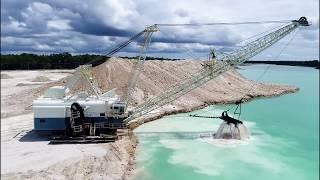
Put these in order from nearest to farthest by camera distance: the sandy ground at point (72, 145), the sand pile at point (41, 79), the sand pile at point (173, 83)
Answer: the sandy ground at point (72, 145) → the sand pile at point (41, 79) → the sand pile at point (173, 83)

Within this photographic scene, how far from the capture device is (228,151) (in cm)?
1700

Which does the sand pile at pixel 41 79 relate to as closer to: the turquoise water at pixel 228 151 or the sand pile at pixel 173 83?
the sand pile at pixel 173 83

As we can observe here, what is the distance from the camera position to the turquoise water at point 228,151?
1418cm

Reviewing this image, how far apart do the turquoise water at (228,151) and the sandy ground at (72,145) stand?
1041 mm

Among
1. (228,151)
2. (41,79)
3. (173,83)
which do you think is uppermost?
(41,79)

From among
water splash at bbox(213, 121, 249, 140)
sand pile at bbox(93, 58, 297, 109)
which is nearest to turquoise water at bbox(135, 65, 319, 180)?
water splash at bbox(213, 121, 249, 140)

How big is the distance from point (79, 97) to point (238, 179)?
8523mm

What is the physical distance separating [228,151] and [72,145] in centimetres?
667

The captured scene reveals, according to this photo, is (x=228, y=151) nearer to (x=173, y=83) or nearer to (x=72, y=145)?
(x=72, y=145)

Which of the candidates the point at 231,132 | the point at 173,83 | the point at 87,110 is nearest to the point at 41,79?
the point at 173,83

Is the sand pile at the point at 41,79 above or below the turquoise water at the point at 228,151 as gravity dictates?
above

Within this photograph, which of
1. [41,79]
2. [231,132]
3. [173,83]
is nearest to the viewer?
[231,132]

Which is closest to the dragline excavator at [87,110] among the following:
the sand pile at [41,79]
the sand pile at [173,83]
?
the sand pile at [173,83]

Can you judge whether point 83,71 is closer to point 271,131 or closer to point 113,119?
point 113,119
